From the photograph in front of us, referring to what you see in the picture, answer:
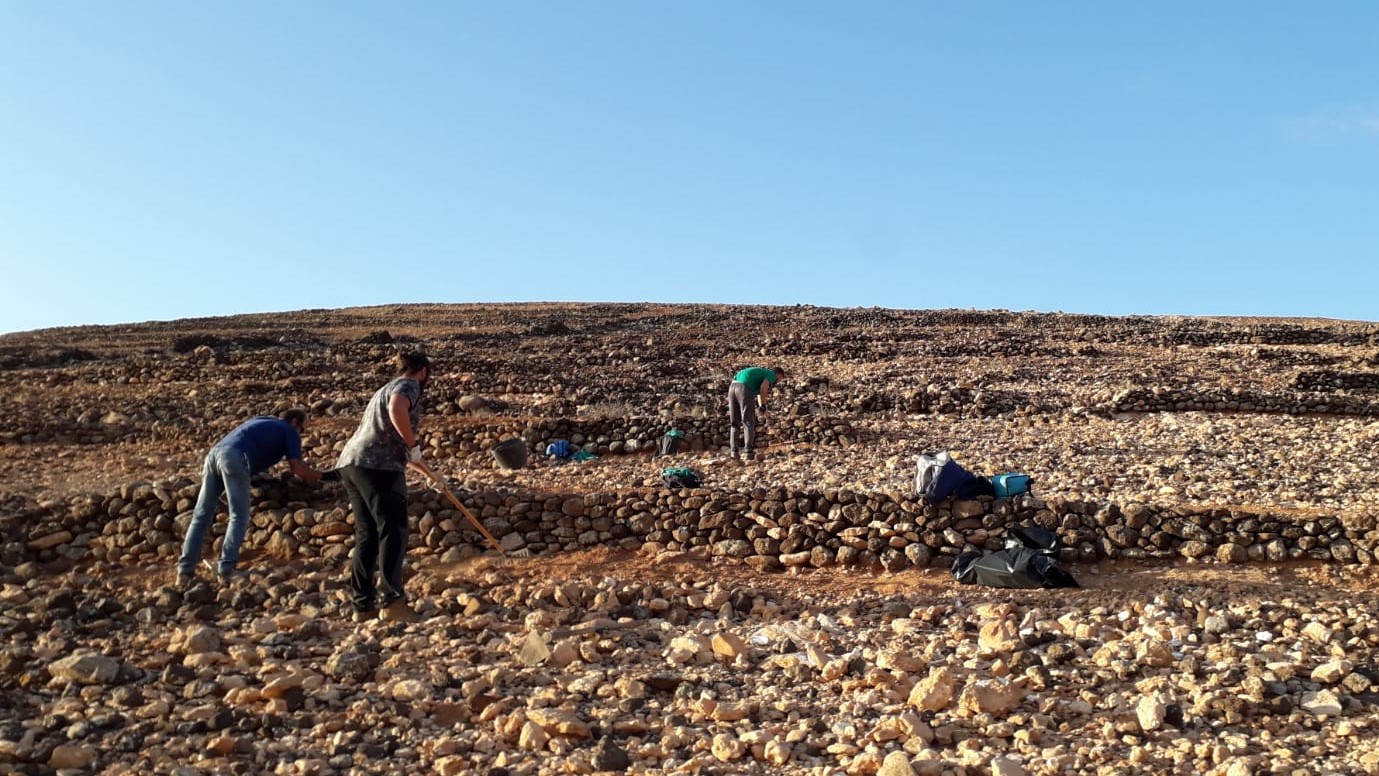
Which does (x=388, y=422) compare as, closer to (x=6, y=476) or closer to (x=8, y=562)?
(x=8, y=562)

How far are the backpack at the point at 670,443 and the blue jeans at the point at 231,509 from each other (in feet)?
19.7

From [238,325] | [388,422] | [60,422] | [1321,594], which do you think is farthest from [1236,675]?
[238,325]

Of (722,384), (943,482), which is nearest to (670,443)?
(943,482)

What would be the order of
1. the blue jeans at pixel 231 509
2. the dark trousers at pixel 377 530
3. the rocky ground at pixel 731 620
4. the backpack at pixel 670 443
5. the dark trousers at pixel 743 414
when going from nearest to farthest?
the rocky ground at pixel 731 620
the dark trousers at pixel 377 530
the blue jeans at pixel 231 509
the dark trousers at pixel 743 414
the backpack at pixel 670 443

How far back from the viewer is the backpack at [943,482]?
6.99 m

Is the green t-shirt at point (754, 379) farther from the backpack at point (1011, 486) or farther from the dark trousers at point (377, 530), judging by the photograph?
the dark trousers at point (377, 530)

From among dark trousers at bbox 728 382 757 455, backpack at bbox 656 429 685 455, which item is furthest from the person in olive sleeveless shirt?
backpack at bbox 656 429 685 455

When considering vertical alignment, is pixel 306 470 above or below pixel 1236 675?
above

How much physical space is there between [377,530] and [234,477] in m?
1.28

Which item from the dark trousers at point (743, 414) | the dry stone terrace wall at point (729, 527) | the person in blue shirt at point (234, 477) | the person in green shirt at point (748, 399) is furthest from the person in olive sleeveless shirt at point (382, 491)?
the dark trousers at point (743, 414)

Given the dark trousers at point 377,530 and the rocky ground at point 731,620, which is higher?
the dark trousers at point 377,530

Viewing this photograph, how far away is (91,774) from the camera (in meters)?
4.09

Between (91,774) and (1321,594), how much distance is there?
6.57m

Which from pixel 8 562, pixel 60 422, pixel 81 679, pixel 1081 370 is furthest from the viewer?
pixel 1081 370
